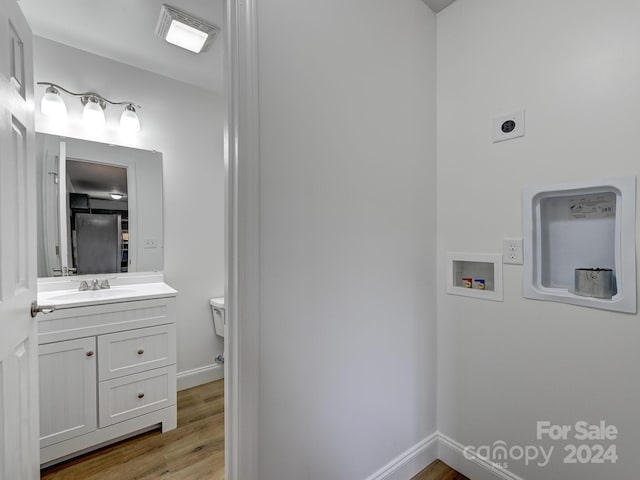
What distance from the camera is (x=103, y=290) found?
2184 millimetres

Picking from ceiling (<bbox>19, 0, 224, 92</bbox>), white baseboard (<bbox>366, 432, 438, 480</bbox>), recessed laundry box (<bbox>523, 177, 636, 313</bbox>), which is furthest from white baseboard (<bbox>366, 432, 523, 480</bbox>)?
ceiling (<bbox>19, 0, 224, 92</bbox>)

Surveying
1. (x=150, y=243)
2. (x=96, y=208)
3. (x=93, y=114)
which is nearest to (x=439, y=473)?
(x=150, y=243)

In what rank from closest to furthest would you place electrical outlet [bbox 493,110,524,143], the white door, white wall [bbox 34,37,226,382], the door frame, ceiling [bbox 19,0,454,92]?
the white door → the door frame → electrical outlet [bbox 493,110,524,143] → ceiling [bbox 19,0,454,92] → white wall [bbox 34,37,226,382]

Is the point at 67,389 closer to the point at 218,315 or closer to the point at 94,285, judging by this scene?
the point at 94,285

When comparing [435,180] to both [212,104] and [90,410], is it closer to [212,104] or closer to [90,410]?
[212,104]

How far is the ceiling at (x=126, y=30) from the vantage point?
1.73 metres

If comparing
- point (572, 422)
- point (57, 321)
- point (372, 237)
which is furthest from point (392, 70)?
point (57, 321)

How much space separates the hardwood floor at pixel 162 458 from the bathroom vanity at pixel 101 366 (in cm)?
7

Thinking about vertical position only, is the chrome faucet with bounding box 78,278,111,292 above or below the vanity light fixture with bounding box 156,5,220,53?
below

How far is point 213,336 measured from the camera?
276 cm

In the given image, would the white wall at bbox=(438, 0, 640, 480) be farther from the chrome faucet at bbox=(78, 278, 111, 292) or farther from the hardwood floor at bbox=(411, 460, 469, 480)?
the chrome faucet at bbox=(78, 278, 111, 292)

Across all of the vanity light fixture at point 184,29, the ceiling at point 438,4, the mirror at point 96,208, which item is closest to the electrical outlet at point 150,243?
the mirror at point 96,208

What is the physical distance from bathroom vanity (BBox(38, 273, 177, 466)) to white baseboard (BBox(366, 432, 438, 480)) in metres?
1.48

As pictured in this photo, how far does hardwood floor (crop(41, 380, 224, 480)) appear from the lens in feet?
5.34
